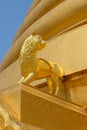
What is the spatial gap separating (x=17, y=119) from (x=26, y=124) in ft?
0.16

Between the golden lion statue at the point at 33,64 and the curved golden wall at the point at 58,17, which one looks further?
the curved golden wall at the point at 58,17

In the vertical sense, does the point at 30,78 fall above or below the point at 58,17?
below

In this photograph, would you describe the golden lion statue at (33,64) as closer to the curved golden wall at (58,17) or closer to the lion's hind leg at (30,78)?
the lion's hind leg at (30,78)

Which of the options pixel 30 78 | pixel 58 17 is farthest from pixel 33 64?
pixel 58 17

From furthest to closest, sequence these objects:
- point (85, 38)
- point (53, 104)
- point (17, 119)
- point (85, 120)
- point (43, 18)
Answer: point (43, 18), point (85, 38), point (85, 120), point (53, 104), point (17, 119)

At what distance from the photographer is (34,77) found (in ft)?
10.3

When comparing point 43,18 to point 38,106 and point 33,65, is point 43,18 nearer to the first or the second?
point 33,65

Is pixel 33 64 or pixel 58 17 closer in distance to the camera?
pixel 33 64

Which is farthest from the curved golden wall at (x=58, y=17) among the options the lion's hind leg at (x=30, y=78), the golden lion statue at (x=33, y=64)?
the lion's hind leg at (x=30, y=78)

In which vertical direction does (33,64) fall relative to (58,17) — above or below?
below

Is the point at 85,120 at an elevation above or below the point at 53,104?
below

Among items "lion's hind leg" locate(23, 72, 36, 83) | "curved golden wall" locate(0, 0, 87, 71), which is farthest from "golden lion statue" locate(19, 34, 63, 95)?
"curved golden wall" locate(0, 0, 87, 71)

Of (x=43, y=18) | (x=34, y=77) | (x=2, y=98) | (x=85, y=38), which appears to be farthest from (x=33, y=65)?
(x=43, y=18)

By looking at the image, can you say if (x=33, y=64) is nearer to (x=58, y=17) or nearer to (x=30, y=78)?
(x=30, y=78)
